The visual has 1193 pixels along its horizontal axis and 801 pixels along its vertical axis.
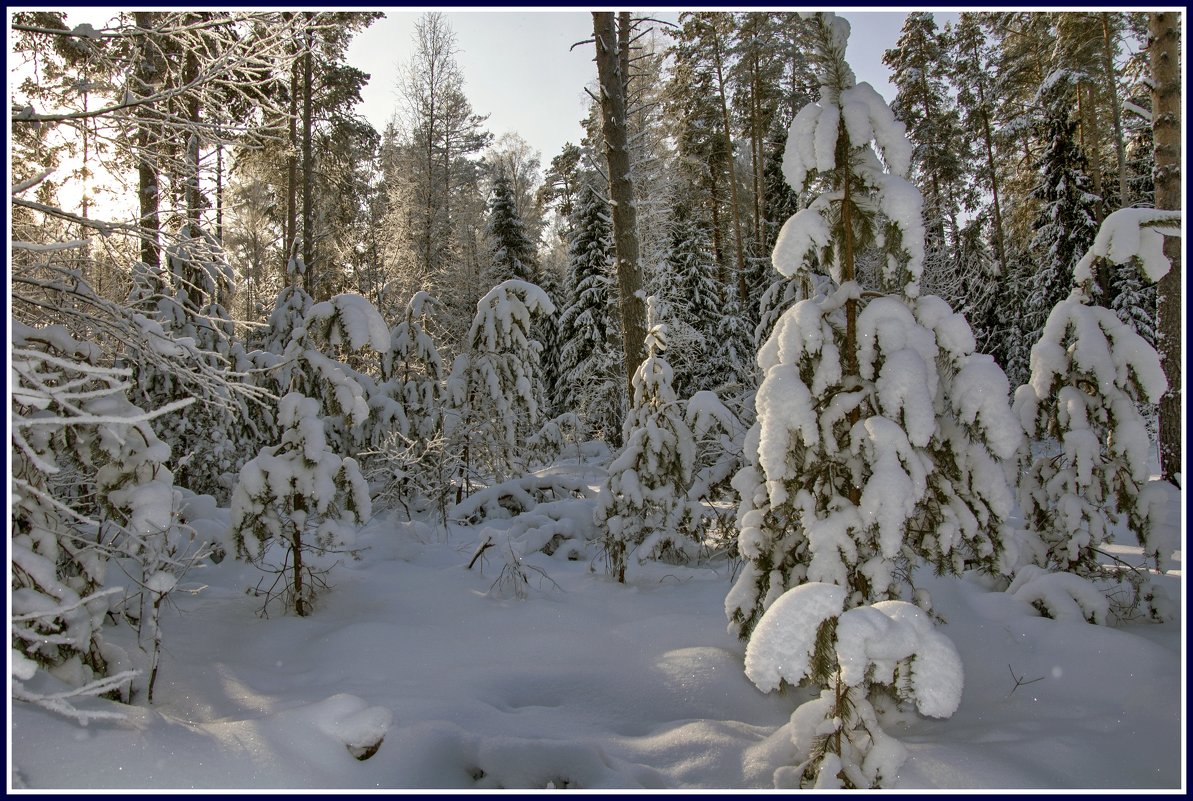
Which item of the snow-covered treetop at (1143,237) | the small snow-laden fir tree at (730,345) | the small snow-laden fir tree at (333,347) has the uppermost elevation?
the small snow-laden fir tree at (730,345)

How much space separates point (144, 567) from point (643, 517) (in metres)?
3.80

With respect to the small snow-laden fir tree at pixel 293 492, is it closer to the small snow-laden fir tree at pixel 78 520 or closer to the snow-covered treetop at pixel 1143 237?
the small snow-laden fir tree at pixel 78 520

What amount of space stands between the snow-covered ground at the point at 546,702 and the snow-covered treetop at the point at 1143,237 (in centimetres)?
233

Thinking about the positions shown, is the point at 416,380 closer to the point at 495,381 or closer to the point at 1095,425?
the point at 495,381

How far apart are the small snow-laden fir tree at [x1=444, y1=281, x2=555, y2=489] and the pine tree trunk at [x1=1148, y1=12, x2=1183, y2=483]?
8327 millimetres

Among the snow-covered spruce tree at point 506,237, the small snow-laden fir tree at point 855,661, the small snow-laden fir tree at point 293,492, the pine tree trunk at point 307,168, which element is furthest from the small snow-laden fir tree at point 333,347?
the snow-covered spruce tree at point 506,237

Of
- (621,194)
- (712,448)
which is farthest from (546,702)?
(621,194)

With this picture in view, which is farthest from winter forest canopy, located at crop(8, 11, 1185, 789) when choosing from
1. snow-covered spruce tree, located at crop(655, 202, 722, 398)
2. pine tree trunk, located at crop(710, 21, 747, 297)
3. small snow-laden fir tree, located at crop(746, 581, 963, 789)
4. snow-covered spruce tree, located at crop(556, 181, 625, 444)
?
pine tree trunk, located at crop(710, 21, 747, 297)

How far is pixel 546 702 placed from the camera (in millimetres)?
3695

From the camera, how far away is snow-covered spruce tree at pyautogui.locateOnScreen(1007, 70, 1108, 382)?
58.4ft

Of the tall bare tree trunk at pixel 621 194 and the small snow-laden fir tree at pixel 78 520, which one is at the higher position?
the tall bare tree trunk at pixel 621 194

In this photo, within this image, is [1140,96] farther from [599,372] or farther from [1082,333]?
[599,372]

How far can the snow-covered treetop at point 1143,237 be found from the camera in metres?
3.97

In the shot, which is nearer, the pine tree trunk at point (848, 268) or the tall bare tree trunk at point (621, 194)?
the pine tree trunk at point (848, 268)
